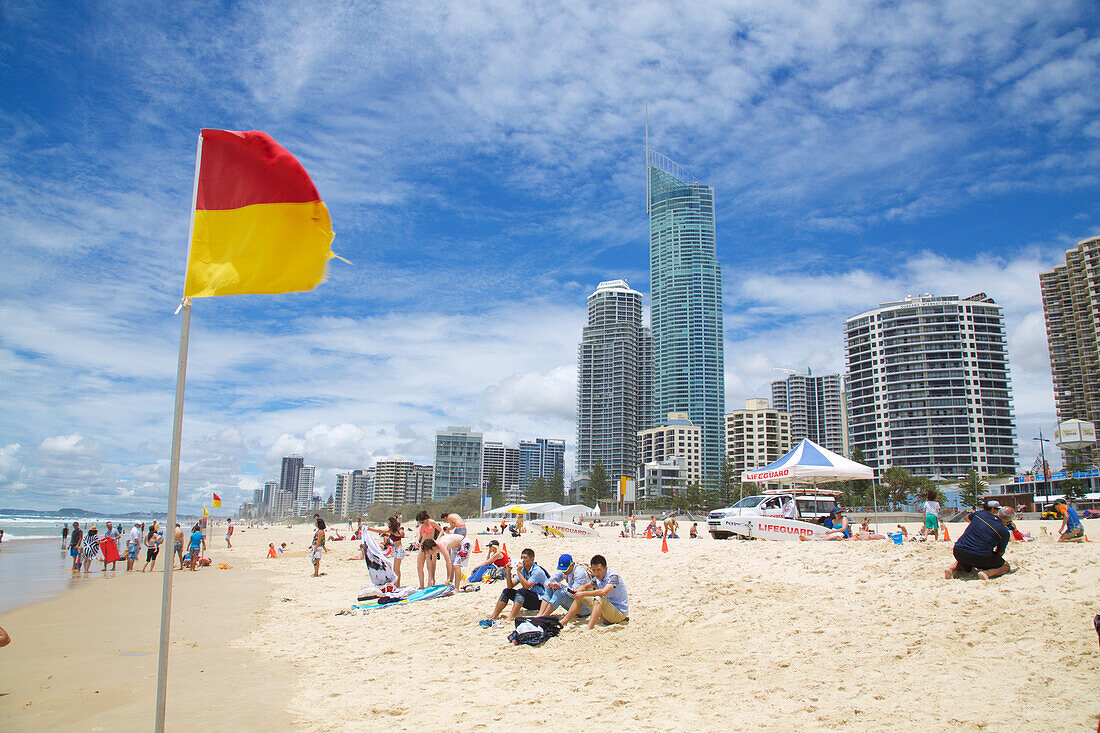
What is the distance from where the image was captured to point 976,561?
8203mm

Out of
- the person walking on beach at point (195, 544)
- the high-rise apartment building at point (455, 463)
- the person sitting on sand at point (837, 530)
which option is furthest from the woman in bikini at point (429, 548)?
the high-rise apartment building at point (455, 463)

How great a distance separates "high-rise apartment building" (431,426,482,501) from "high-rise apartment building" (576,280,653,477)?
29.7 meters

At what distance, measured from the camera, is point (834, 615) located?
7820 millimetres

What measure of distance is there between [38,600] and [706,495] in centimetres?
8453

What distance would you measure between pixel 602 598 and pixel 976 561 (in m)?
4.87

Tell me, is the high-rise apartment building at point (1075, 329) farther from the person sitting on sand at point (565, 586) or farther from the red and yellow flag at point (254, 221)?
the red and yellow flag at point (254, 221)

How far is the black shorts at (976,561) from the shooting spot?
8117 millimetres

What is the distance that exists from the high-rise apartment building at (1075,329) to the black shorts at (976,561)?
119m

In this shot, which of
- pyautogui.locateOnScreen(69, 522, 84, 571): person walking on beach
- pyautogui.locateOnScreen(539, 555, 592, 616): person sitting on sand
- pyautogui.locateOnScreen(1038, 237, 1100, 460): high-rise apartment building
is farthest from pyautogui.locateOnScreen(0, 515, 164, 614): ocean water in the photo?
pyautogui.locateOnScreen(1038, 237, 1100, 460): high-rise apartment building

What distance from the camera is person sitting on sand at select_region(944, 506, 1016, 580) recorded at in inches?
320

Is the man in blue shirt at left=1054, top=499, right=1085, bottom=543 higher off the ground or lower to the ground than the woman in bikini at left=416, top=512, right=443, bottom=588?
higher

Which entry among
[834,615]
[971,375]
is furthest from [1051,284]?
[834,615]

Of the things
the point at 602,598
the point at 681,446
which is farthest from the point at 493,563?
the point at 681,446

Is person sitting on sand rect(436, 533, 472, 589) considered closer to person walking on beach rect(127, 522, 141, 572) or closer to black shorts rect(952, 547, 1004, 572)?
black shorts rect(952, 547, 1004, 572)
